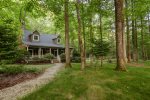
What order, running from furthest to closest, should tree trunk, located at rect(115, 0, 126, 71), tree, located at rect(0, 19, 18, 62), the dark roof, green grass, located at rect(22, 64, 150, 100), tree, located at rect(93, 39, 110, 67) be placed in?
the dark roof < tree, located at rect(93, 39, 110, 67) < tree, located at rect(0, 19, 18, 62) < tree trunk, located at rect(115, 0, 126, 71) < green grass, located at rect(22, 64, 150, 100)

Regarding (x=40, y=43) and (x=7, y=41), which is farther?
(x=40, y=43)

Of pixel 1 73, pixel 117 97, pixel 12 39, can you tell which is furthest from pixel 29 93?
pixel 1 73

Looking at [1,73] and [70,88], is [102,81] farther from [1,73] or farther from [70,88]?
[1,73]

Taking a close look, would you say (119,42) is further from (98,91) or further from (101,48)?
(98,91)

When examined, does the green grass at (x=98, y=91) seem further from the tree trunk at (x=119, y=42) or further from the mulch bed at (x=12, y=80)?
the tree trunk at (x=119, y=42)

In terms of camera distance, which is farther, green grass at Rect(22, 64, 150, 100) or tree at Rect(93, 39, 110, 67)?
tree at Rect(93, 39, 110, 67)

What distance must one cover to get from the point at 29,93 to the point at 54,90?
1.13 m

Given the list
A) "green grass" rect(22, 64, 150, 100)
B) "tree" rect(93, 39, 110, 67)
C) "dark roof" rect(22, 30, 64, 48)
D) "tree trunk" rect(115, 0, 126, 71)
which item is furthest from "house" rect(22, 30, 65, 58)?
"green grass" rect(22, 64, 150, 100)

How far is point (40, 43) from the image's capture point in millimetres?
35219

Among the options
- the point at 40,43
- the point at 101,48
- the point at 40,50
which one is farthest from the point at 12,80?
the point at 40,43

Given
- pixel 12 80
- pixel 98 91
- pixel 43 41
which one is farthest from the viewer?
pixel 43 41

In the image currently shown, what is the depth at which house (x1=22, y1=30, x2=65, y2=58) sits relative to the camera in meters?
33.6

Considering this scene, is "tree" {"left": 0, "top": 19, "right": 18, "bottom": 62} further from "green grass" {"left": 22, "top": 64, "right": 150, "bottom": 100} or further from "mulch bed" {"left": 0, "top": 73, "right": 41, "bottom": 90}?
"green grass" {"left": 22, "top": 64, "right": 150, "bottom": 100}

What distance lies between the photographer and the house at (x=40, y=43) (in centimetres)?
3357
